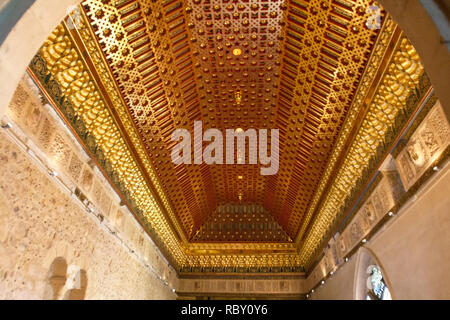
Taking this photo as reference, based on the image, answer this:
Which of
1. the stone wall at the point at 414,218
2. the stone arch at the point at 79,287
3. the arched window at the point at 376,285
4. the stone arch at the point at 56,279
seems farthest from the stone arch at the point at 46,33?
the arched window at the point at 376,285

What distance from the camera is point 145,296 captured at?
7902 mm

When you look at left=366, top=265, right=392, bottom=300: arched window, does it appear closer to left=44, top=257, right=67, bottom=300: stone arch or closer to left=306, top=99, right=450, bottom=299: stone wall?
left=306, top=99, right=450, bottom=299: stone wall

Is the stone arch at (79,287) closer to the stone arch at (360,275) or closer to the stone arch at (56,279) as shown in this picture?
the stone arch at (56,279)

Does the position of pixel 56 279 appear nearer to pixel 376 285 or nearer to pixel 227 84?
pixel 227 84

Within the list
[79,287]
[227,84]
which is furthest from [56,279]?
[227,84]

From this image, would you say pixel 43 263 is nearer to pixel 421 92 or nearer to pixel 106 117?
pixel 106 117

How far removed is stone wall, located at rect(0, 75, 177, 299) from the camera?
129 inches

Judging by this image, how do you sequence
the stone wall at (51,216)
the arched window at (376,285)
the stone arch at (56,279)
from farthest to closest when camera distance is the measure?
1. the arched window at (376,285)
2. the stone arch at (56,279)
3. the stone wall at (51,216)

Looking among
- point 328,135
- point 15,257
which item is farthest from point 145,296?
point 328,135

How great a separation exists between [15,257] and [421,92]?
4.79 metres

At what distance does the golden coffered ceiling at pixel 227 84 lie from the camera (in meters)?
4.08

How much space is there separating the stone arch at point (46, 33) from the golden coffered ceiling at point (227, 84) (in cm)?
235

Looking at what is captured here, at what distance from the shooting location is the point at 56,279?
4.20 m

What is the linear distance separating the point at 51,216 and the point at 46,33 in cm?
308
